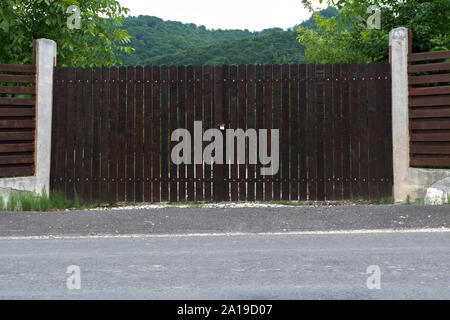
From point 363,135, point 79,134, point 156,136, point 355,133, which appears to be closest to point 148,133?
point 156,136

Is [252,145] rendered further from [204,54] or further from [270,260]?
[204,54]

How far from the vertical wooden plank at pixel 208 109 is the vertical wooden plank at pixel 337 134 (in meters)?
2.33

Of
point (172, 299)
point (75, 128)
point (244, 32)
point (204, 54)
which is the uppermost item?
point (244, 32)

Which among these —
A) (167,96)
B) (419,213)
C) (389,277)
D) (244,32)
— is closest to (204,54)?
(244,32)

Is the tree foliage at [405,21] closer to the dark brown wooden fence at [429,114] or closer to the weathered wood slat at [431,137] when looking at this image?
the dark brown wooden fence at [429,114]

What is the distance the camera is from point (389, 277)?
488 cm

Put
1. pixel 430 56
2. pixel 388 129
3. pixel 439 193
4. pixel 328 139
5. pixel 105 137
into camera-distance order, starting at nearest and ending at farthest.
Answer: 1. pixel 439 193
2. pixel 430 56
3. pixel 388 129
4. pixel 328 139
5. pixel 105 137

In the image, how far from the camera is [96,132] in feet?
34.4

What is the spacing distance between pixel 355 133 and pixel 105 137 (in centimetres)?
477

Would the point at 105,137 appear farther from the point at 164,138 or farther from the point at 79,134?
the point at 164,138

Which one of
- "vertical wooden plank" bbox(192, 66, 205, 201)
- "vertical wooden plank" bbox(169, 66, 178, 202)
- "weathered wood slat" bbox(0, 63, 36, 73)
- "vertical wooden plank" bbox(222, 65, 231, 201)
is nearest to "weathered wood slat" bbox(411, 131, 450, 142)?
"vertical wooden plank" bbox(222, 65, 231, 201)

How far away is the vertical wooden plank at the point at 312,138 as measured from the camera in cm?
1022

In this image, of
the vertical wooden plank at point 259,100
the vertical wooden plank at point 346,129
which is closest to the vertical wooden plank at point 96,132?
the vertical wooden plank at point 259,100

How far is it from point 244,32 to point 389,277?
2232 inches
